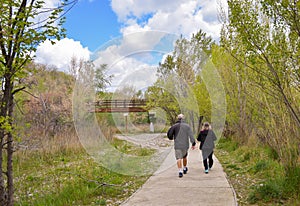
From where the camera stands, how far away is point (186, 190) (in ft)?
21.0

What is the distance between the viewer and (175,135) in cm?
863

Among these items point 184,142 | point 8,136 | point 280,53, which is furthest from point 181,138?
point 8,136

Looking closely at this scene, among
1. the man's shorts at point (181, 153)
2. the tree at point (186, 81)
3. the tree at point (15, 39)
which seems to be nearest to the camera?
the tree at point (15, 39)

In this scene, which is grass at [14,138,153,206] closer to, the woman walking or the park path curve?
the park path curve

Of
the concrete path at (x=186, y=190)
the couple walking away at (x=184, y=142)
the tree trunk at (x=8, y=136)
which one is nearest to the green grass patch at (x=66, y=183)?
the concrete path at (x=186, y=190)

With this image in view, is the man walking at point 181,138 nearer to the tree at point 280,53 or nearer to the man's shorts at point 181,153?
the man's shorts at point 181,153

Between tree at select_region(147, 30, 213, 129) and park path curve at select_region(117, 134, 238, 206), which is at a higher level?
tree at select_region(147, 30, 213, 129)

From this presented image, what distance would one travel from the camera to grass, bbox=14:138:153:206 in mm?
6535

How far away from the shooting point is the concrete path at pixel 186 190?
221 inches

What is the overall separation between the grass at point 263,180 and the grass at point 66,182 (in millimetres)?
2409

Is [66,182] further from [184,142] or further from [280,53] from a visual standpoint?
[280,53]

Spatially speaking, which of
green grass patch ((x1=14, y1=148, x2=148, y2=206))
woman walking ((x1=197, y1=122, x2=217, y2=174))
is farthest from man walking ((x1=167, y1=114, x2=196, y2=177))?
green grass patch ((x1=14, y1=148, x2=148, y2=206))

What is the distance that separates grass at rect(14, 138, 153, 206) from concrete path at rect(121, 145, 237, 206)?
0.49 metres

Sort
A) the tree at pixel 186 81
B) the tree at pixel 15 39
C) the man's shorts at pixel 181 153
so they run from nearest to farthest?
the tree at pixel 15 39, the man's shorts at pixel 181 153, the tree at pixel 186 81
